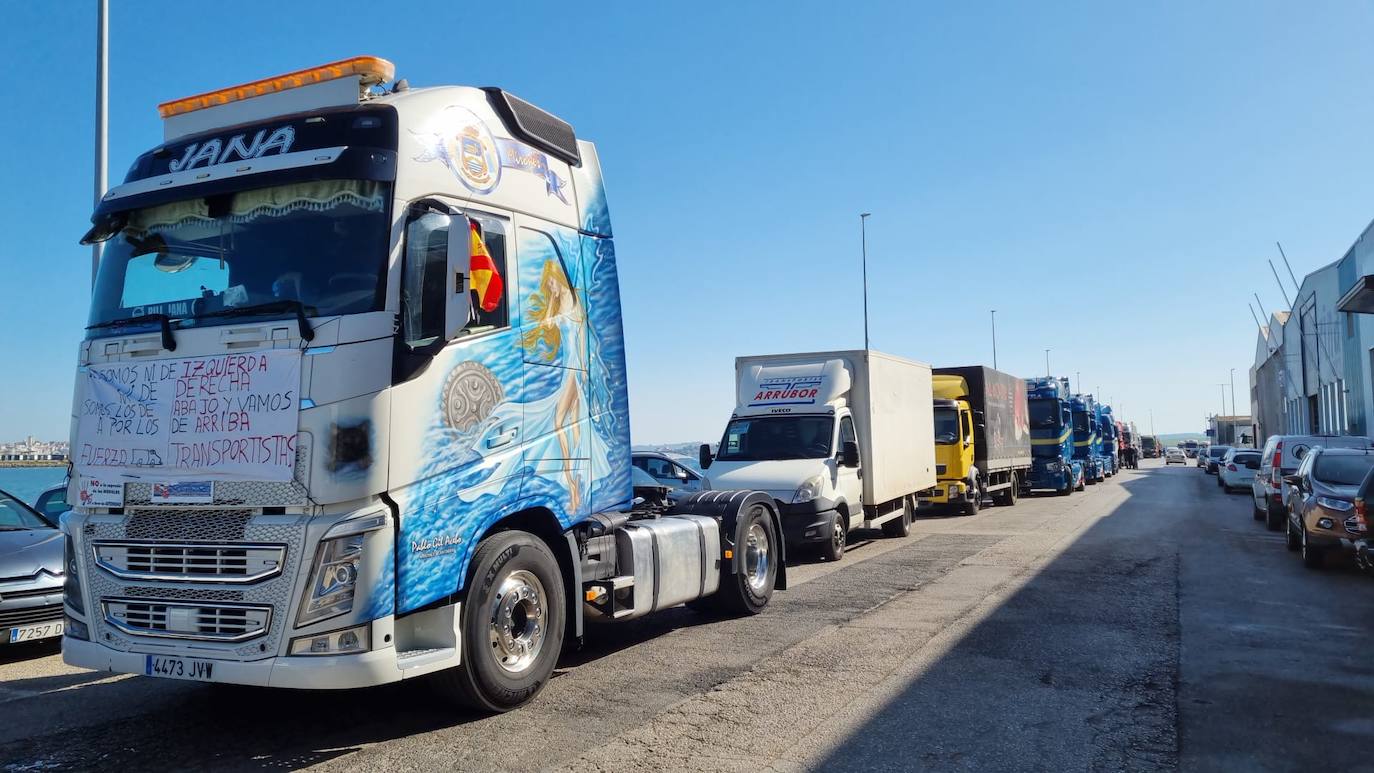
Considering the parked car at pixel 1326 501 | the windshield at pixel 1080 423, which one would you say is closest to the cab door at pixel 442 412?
the parked car at pixel 1326 501

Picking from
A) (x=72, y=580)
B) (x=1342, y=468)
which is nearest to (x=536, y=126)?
(x=72, y=580)

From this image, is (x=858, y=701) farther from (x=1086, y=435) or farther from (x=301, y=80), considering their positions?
(x=1086, y=435)

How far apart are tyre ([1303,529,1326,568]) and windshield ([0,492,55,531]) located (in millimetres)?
14712

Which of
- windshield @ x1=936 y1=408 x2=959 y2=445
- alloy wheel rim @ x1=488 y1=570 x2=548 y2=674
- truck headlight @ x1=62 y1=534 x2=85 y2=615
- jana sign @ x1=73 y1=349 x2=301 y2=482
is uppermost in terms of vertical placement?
windshield @ x1=936 y1=408 x2=959 y2=445

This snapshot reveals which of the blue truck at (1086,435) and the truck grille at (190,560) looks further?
the blue truck at (1086,435)

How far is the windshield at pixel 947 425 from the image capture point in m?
21.8

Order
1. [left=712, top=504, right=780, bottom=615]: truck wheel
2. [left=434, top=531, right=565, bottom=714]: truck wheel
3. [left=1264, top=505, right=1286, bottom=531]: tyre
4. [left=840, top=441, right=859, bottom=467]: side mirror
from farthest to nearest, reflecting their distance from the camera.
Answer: [left=1264, top=505, right=1286, bottom=531]: tyre
[left=840, top=441, right=859, bottom=467]: side mirror
[left=712, top=504, right=780, bottom=615]: truck wheel
[left=434, top=531, right=565, bottom=714]: truck wheel

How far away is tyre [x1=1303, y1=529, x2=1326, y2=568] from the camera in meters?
12.6

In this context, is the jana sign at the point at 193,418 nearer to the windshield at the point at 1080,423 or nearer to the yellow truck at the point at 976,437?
the yellow truck at the point at 976,437

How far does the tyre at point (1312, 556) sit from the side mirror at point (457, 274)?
12145 millimetres

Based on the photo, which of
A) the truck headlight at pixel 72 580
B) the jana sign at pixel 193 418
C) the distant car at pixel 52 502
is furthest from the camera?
the distant car at pixel 52 502

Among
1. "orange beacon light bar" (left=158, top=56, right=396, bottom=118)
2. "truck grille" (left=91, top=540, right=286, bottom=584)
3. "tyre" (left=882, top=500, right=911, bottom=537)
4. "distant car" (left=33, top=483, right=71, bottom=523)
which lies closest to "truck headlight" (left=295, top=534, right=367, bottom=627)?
"truck grille" (left=91, top=540, right=286, bottom=584)

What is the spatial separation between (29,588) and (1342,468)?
1551cm

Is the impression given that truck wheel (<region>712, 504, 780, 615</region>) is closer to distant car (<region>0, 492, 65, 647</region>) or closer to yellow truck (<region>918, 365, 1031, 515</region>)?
distant car (<region>0, 492, 65, 647</region>)
